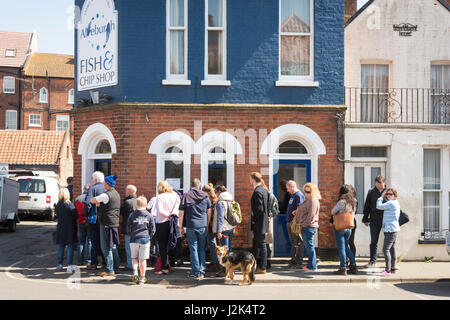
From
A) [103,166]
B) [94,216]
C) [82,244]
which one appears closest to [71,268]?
[82,244]

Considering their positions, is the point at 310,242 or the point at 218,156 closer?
the point at 310,242

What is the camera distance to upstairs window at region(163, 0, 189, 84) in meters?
13.0

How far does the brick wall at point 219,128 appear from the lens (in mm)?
12648

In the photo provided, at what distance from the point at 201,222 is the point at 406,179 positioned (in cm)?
559

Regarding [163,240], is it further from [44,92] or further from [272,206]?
[44,92]

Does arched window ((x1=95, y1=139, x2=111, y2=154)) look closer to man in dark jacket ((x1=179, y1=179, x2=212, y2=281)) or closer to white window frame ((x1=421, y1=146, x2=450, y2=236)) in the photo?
man in dark jacket ((x1=179, y1=179, x2=212, y2=281))

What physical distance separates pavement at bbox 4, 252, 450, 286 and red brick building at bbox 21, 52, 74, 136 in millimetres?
43121

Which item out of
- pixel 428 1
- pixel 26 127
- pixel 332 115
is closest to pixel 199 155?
pixel 332 115

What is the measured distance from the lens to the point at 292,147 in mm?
13203

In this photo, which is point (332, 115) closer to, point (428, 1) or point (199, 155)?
point (199, 155)

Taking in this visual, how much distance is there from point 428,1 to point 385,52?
5.96ft

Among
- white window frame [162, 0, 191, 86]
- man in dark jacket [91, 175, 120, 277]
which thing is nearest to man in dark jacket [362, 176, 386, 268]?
white window frame [162, 0, 191, 86]

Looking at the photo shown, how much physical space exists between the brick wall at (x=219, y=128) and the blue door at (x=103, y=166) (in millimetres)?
783

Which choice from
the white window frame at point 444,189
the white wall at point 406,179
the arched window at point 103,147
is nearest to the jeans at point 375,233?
the white wall at point 406,179
